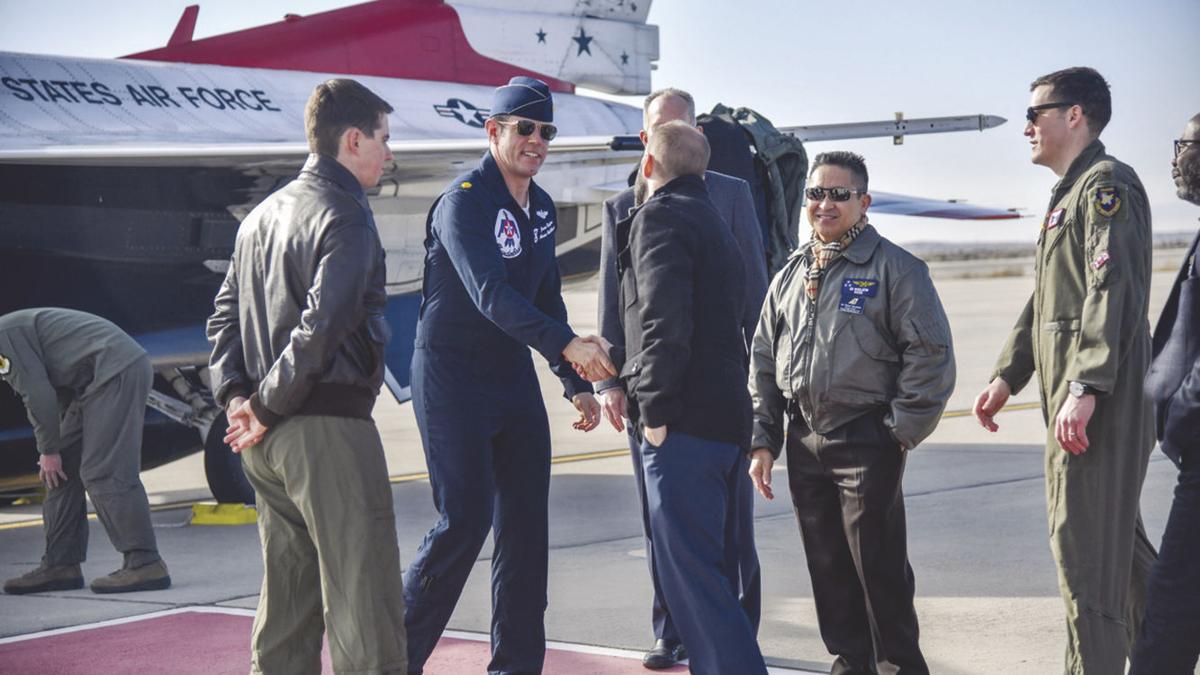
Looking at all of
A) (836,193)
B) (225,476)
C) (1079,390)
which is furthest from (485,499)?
(225,476)

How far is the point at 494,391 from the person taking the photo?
4.81 meters

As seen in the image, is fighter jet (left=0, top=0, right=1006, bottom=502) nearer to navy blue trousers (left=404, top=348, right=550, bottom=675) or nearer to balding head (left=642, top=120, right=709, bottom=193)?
navy blue trousers (left=404, top=348, right=550, bottom=675)

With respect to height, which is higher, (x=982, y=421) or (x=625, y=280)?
(x=625, y=280)

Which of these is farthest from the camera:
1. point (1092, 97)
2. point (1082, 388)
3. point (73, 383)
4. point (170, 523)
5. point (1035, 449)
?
point (1035, 449)

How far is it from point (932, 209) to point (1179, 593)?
534 inches

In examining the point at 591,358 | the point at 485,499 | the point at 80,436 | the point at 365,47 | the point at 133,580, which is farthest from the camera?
the point at 365,47

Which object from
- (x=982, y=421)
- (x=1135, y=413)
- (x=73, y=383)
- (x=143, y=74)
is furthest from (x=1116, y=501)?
(x=143, y=74)

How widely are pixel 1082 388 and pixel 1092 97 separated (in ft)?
3.16

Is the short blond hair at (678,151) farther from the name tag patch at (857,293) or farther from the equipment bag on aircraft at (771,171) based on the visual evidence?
the equipment bag on aircraft at (771,171)

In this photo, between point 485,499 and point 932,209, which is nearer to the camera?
point 485,499

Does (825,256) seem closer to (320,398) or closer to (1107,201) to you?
(1107,201)

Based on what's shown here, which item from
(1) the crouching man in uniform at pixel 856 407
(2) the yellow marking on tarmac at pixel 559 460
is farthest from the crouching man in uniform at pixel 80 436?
(1) the crouching man in uniform at pixel 856 407

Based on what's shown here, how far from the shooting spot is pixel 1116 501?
416 centimetres

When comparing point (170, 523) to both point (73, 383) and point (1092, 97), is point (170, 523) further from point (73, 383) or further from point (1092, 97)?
point (1092, 97)
